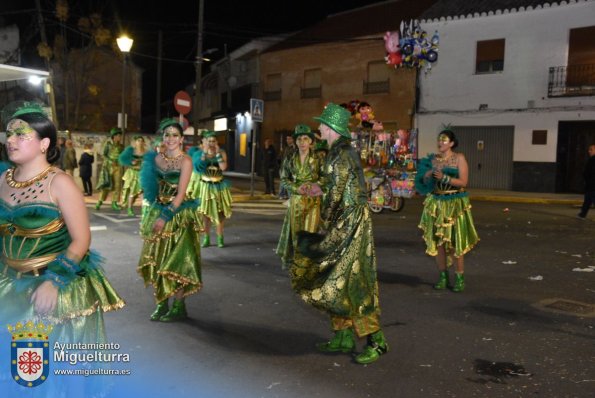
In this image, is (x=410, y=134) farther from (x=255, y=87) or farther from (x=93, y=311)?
(x=255, y=87)

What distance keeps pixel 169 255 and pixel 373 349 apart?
217 cm

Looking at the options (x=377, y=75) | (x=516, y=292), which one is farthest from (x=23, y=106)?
(x=377, y=75)

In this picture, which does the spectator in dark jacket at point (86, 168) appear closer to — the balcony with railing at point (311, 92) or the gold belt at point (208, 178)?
the gold belt at point (208, 178)

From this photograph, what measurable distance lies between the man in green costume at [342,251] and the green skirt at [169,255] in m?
1.37

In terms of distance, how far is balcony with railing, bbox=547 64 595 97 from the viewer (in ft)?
71.7

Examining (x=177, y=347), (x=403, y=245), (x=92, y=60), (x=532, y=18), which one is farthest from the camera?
(x=92, y=60)

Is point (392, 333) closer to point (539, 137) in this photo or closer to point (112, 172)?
point (112, 172)

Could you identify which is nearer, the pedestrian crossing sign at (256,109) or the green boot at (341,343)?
the green boot at (341,343)

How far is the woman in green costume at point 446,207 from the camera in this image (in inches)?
266

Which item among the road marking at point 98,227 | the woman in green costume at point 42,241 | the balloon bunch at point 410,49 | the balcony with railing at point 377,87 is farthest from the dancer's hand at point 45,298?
the balcony with railing at point 377,87

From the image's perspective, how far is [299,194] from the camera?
7316 millimetres

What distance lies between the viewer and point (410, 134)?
56.2ft

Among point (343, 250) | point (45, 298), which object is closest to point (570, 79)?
point (343, 250)

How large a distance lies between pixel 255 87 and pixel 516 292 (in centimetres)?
2945
